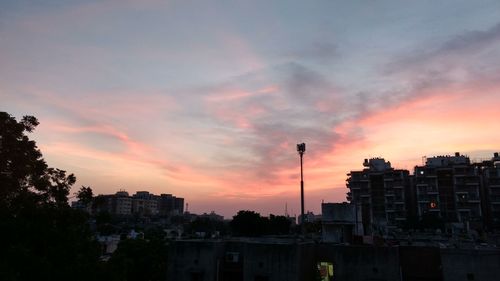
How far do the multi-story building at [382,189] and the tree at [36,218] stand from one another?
4033 inches

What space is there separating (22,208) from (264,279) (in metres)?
17.2

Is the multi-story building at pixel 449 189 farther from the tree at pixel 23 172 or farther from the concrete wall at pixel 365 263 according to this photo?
the tree at pixel 23 172

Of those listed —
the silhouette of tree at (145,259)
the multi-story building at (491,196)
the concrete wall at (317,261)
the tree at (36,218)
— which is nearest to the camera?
the tree at (36,218)

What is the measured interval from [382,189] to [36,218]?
11366 cm

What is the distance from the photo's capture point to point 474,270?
25.7 m

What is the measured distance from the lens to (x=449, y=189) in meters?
112

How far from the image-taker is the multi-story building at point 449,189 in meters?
108

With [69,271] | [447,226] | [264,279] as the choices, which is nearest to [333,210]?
[264,279]

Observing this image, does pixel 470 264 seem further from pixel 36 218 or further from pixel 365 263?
pixel 36 218

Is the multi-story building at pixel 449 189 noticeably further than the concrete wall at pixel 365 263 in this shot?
Yes

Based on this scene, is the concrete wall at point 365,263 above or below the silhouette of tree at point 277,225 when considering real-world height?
below

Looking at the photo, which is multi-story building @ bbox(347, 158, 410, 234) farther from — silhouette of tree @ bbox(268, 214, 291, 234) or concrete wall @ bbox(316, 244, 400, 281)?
concrete wall @ bbox(316, 244, 400, 281)

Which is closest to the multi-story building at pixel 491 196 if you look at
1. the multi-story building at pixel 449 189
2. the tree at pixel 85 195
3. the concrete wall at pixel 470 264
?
the multi-story building at pixel 449 189

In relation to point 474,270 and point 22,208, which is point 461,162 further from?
point 22,208
